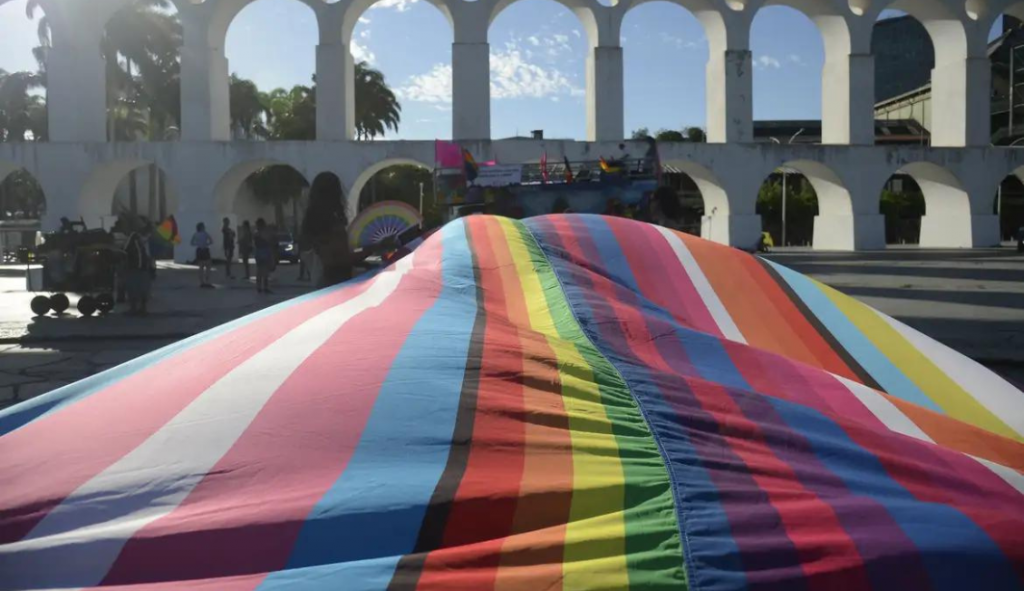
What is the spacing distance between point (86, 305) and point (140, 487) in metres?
10.5

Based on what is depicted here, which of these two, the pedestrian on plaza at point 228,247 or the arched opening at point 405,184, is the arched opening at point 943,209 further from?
the arched opening at point 405,184

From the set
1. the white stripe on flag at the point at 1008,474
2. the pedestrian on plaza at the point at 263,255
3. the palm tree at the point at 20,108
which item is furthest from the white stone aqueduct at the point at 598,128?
the palm tree at the point at 20,108

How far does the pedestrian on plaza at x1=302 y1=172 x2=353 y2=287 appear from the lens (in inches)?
193

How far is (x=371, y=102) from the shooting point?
50125mm

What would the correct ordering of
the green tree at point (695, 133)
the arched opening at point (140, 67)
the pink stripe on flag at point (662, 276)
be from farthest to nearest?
the green tree at point (695, 133), the arched opening at point (140, 67), the pink stripe on flag at point (662, 276)

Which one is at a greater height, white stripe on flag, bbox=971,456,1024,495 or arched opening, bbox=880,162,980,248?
arched opening, bbox=880,162,980,248

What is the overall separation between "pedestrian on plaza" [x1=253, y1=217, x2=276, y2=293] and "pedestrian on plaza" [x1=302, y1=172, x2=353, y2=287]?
902 centimetres

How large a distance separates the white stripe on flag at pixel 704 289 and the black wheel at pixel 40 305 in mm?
10325

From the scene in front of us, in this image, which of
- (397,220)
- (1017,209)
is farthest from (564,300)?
(1017,209)

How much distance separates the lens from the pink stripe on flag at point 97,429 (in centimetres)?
151

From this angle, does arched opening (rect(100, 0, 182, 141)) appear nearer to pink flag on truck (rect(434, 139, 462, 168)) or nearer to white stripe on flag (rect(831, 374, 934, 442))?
pink flag on truck (rect(434, 139, 462, 168))

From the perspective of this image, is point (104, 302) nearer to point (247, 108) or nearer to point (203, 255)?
point (203, 255)

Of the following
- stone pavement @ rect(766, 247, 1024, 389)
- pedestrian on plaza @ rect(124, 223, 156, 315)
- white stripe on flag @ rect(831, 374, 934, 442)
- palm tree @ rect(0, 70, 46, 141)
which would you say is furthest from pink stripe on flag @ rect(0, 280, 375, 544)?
palm tree @ rect(0, 70, 46, 141)

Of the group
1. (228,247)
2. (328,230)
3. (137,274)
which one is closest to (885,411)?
(328,230)
